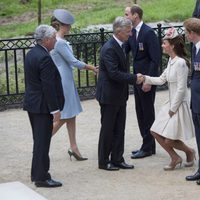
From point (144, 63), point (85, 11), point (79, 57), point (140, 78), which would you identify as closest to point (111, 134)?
point (140, 78)

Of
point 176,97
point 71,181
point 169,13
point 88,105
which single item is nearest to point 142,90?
point 176,97

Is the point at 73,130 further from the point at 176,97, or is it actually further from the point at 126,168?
the point at 176,97

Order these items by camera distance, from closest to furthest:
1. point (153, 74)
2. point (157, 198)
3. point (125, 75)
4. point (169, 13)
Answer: point (157, 198) < point (125, 75) < point (153, 74) < point (169, 13)

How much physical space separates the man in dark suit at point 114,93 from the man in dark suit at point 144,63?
0.50 meters

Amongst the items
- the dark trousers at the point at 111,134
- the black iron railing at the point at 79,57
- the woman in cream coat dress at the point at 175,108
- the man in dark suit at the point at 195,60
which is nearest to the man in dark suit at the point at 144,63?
the woman in cream coat dress at the point at 175,108

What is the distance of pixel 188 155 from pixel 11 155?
2.23m

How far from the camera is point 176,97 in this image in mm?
8141

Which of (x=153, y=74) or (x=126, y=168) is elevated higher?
(x=153, y=74)

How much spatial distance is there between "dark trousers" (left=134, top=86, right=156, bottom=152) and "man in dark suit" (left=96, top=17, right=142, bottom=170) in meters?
0.57

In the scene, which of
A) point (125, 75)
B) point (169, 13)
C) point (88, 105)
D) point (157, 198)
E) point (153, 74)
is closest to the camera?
Answer: point (157, 198)

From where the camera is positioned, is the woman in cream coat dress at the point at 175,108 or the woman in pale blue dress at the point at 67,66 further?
the woman in pale blue dress at the point at 67,66

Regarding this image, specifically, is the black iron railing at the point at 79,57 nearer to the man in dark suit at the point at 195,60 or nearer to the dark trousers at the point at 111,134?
the dark trousers at the point at 111,134

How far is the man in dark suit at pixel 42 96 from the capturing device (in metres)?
7.49

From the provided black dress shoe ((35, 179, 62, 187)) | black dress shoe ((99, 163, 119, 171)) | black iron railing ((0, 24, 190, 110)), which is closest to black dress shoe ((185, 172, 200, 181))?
black dress shoe ((99, 163, 119, 171))
